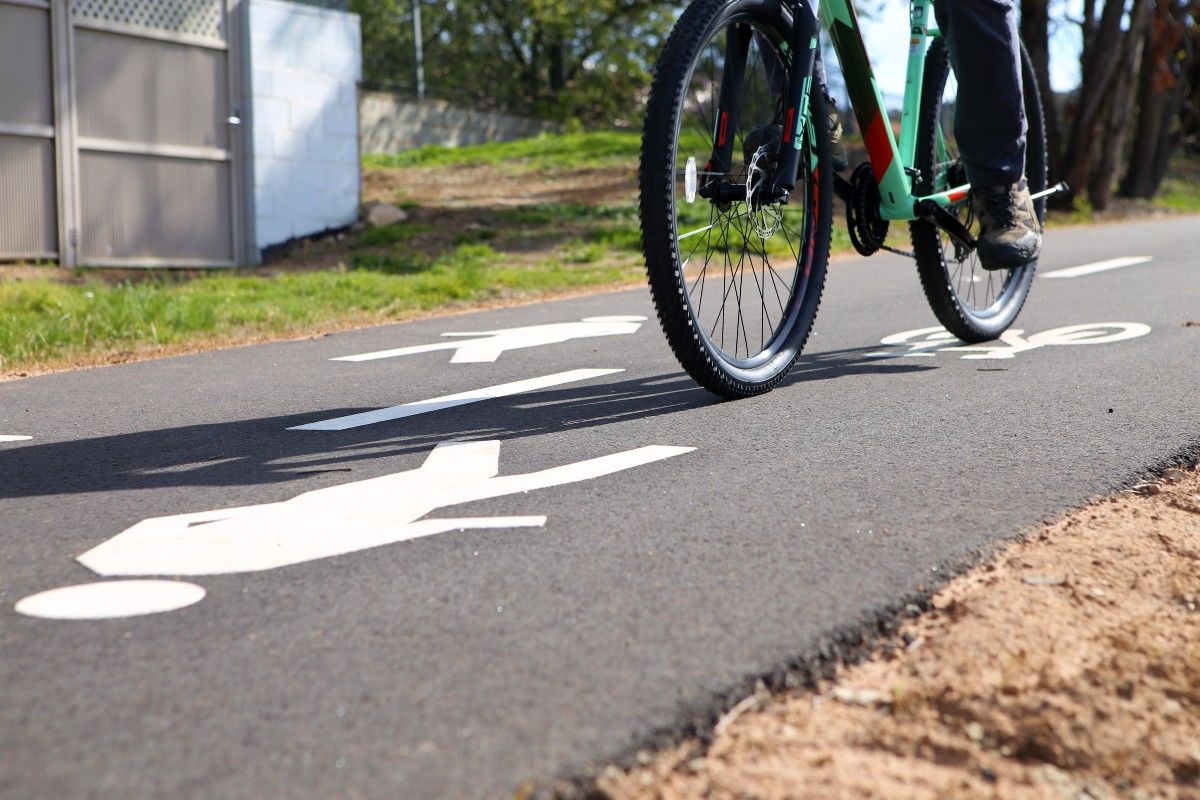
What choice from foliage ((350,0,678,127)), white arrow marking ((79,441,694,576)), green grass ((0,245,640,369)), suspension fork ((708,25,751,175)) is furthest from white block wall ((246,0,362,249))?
foliage ((350,0,678,127))

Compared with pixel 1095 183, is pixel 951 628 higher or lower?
lower

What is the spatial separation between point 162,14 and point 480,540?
1031cm

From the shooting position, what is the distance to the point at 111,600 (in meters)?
2.28

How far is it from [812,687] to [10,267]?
9891 mm

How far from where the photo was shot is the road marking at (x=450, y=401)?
3.95 m

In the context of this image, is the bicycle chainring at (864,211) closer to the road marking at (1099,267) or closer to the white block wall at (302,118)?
the road marking at (1099,267)

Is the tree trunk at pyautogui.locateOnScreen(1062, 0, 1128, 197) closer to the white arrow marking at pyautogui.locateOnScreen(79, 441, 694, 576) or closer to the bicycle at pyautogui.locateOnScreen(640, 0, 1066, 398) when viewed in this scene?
the bicycle at pyautogui.locateOnScreen(640, 0, 1066, 398)

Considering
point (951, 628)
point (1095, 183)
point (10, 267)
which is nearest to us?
point (951, 628)

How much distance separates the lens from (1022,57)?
5.14 metres

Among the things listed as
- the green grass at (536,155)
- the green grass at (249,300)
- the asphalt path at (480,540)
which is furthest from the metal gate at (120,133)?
the green grass at (536,155)

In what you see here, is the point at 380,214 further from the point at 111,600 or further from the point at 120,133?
the point at 111,600

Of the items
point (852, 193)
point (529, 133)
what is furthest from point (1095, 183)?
point (852, 193)

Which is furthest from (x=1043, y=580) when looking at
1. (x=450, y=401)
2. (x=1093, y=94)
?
(x=1093, y=94)

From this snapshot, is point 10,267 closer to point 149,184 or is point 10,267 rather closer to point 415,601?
point 149,184
